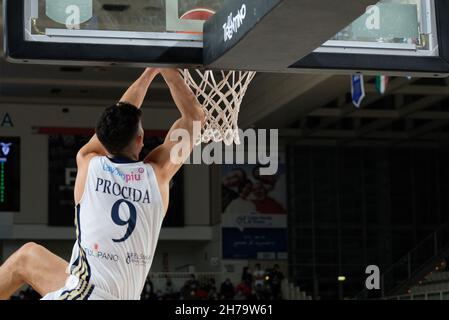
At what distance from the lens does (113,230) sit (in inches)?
156

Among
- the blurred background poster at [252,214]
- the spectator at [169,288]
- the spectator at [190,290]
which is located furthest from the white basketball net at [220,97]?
the blurred background poster at [252,214]

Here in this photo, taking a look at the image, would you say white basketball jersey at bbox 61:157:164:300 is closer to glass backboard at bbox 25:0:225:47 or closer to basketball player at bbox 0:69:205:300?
basketball player at bbox 0:69:205:300

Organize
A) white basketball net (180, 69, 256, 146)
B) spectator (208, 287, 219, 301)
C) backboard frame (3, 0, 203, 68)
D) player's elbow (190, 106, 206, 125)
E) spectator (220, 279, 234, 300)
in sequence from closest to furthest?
player's elbow (190, 106, 206, 125), backboard frame (3, 0, 203, 68), white basketball net (180, 69, 256, 146), spectator (208, 287, 219, 301), spectator (220, 279, 234, 300)

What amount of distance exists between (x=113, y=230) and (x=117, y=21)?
1.50 meters

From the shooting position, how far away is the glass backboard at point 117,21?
4879 millimetres

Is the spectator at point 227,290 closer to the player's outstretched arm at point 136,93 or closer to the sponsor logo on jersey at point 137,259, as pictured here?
the player's outstretched arm at point 136,93

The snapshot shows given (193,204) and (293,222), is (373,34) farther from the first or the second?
(293,222)

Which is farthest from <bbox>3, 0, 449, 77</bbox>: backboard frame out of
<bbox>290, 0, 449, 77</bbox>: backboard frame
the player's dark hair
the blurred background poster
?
the blurred background poster

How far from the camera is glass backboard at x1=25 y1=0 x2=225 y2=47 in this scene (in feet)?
16.0

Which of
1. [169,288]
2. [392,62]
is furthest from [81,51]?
[169,288]

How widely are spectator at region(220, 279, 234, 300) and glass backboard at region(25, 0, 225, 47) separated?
1570 cm

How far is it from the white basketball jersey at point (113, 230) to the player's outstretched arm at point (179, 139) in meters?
0.12
